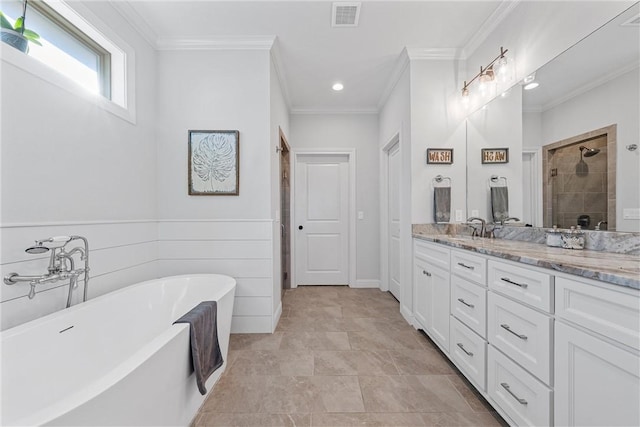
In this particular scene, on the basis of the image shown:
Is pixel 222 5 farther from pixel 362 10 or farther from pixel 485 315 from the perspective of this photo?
pixel 485 315

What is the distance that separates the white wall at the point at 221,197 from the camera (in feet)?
8.07

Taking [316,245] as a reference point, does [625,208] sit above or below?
above

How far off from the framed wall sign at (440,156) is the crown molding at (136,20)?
270 cm

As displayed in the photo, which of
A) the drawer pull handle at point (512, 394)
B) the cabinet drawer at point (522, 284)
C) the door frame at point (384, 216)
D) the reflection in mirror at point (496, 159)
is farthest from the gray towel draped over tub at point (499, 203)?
the door frame at point (384, 216)

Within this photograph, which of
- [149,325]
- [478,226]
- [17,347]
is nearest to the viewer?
[17,347]

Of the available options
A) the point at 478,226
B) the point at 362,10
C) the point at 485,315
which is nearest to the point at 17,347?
the point at 485,315

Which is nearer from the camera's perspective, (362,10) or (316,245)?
(362,10)

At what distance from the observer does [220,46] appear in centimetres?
245

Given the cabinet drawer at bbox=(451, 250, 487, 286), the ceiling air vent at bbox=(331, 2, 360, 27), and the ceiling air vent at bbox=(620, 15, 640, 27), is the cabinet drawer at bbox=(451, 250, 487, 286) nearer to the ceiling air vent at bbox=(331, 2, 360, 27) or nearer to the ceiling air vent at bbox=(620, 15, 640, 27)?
the ceiling air vent at bbox=(620, 15, 640, 27)

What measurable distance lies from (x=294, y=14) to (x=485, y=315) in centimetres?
250

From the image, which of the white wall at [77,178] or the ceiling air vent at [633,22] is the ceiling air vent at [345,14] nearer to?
the ceiling air vent at [633,22]

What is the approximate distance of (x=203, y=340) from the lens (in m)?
1.37

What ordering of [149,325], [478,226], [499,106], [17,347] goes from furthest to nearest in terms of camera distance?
1. [478,226]
2. [499,106]
3. [149,325]
4. [17,347]

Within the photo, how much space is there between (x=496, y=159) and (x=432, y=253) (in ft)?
3.25
